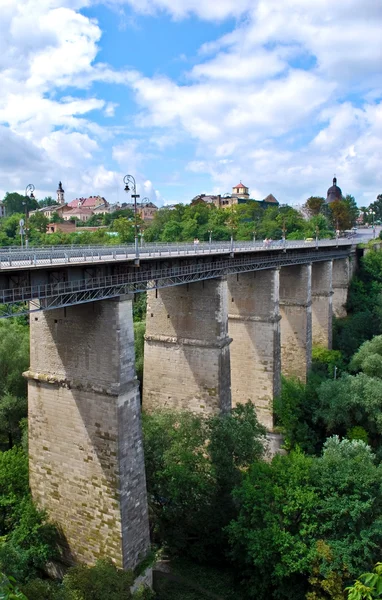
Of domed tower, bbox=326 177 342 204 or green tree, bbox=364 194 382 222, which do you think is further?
green tree, bbox=364 194 382 222

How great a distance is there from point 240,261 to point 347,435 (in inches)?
492

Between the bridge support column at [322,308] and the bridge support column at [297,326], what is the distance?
607 cm

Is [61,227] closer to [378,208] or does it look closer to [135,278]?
[135,278]

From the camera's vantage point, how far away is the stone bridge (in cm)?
1596

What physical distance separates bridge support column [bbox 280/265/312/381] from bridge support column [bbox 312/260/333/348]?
607 centimetres

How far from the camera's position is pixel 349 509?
56.4 ft

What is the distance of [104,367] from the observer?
1700 cm

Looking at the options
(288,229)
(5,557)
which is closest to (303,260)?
(5,557)

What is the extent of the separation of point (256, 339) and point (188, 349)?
7.40 m

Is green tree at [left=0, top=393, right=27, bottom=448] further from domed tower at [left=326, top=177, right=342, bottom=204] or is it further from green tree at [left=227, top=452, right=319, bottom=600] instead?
domed tower at [left=326, top=177, right=342, bottom=204]

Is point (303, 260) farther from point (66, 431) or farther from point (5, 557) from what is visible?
point (5, 557)

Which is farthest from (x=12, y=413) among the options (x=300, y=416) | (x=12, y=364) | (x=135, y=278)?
(x=300, y=416)

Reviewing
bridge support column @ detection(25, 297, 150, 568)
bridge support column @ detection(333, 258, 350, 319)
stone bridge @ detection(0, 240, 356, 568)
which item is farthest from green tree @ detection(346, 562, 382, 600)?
bridge support column @ detection(333, 258, 350, 319)

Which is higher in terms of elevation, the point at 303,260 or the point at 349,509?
the point at 303,260
